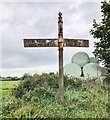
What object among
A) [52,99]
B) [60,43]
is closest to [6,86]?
[52,99]

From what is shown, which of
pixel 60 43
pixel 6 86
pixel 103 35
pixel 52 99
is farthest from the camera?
pixel 103 35

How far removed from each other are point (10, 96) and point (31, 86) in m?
0.85

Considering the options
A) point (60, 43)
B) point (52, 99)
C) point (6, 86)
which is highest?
point (60, 43)

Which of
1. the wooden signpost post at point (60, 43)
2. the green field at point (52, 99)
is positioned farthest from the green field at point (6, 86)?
the wooden signpost post at point (60, 43)

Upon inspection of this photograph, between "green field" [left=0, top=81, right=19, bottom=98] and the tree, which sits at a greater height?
the tree

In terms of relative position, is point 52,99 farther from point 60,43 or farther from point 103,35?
point 103,35

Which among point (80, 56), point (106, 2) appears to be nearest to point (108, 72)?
point (80, 56)

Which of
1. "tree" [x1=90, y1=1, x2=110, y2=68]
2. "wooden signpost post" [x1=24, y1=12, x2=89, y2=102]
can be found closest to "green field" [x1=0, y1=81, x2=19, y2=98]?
"wooden signpost post" [x1=24, y1=12, x2=89, y2=102]

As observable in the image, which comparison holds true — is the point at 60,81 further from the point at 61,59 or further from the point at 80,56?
the point at 80,56

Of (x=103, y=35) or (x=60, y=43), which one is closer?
(x=60, y=43)

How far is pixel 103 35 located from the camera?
17172 mm

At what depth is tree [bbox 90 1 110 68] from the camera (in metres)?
17.0

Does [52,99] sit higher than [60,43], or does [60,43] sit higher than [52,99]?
[60,43]

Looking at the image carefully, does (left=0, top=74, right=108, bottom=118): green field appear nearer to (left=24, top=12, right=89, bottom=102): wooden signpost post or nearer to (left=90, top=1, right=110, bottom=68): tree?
(left=24, top=12, right=89, bottom=102): wooden signpost post
